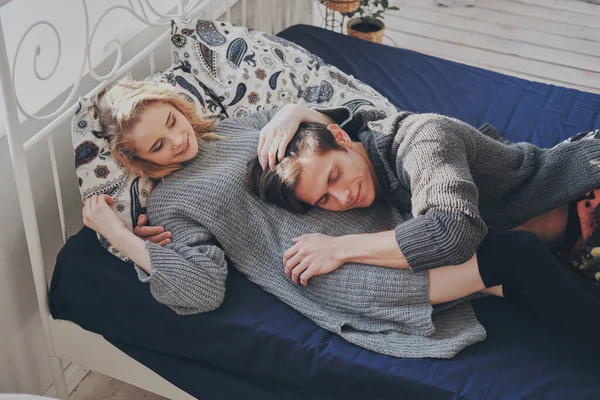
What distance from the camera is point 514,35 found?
12.2 ft

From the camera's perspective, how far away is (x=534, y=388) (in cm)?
147

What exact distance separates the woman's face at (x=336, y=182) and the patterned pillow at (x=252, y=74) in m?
0.38

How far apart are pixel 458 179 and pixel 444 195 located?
0.15ft

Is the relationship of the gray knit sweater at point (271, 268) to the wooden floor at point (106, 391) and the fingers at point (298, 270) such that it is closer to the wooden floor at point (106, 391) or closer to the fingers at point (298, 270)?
the fingers at point (298, 270)

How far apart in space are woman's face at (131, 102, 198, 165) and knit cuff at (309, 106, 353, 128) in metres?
0.34

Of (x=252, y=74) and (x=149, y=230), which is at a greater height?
(x=252, y=74)

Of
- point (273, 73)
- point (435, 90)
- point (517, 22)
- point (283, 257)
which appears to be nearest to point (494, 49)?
point (517, 22)

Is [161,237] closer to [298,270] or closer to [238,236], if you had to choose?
[238,236]

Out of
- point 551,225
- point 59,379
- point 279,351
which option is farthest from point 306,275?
point 59,379

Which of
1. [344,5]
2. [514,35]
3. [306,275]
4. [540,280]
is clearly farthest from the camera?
[514,35]

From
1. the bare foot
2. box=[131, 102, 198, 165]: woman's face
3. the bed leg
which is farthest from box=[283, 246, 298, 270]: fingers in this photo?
the bed leg

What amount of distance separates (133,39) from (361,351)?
1026mm

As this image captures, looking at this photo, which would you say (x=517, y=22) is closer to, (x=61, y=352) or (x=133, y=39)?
(x=133, y=39)

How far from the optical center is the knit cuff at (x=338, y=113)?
6.30ft
